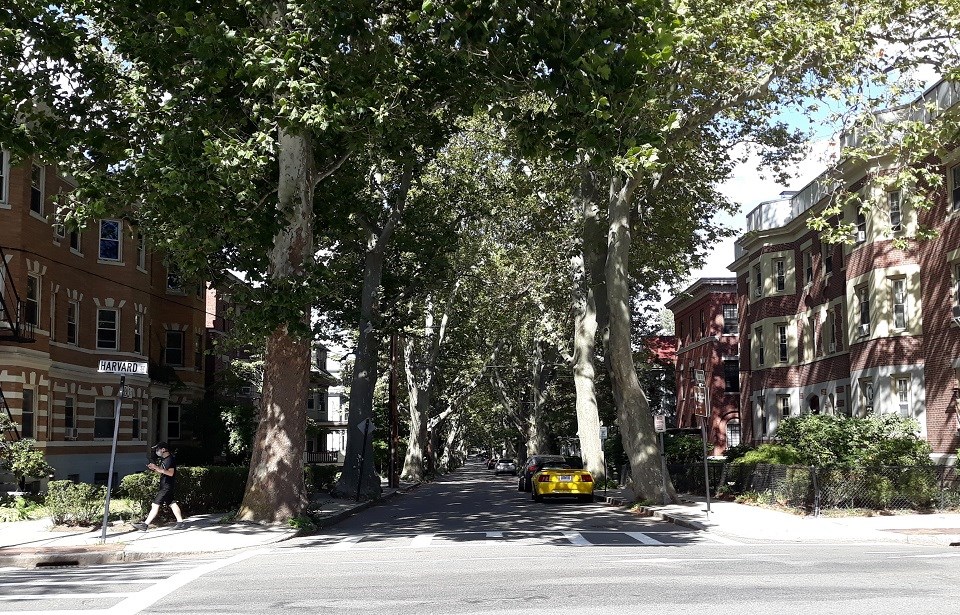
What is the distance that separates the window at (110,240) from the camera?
35.5m

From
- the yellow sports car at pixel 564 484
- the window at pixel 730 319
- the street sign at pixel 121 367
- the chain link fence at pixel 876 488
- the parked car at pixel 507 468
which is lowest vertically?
the parked car at pixel 507 468

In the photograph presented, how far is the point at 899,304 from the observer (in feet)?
109

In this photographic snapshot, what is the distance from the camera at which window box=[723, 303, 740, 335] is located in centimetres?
6038

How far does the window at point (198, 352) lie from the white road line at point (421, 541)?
27.6 meters

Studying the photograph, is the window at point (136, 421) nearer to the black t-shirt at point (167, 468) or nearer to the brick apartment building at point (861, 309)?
the black t-shirt at point (167, 468)

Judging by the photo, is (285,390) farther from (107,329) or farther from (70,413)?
(107,329)

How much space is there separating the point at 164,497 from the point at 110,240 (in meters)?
18.7

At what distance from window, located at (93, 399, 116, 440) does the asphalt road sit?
1953cm

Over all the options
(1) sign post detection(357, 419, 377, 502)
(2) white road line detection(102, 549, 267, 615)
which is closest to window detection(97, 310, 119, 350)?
(1) sign post detection(357, 419, 377, 502)

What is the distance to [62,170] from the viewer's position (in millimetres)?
19219

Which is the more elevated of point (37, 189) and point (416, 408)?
point (37, 189)

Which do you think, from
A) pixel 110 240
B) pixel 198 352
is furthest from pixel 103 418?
pixel 198 352

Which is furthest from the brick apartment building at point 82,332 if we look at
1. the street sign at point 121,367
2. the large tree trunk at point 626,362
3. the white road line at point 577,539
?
the white road line at point 577,539

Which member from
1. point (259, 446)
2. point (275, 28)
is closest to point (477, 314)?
point (259, 446)
